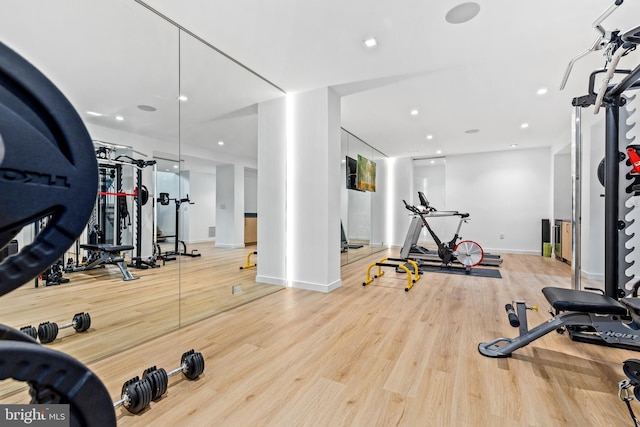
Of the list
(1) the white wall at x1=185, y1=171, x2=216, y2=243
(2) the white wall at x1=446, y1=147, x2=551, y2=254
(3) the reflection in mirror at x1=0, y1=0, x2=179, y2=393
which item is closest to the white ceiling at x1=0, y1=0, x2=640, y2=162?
(3) the reflection in mirror at x1=0, y1=0, x2=179, y2=393

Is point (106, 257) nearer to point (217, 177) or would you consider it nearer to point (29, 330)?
point (29, 330)

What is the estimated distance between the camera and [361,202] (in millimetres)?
6422

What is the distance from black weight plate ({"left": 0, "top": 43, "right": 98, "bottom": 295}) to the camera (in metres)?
0.38

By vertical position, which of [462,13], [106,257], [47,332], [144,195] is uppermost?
[462,13]

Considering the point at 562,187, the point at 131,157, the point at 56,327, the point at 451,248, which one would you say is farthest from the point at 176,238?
the point at 562,187

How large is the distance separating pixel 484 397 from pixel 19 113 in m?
2.18

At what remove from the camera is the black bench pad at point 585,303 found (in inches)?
69.9

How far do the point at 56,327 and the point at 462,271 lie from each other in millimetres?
5460

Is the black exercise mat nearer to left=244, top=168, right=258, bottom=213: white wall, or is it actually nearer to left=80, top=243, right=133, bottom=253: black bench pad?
left=244, top=168, right=258, bottom=213: white wall

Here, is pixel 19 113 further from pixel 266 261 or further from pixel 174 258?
pixel 266 261

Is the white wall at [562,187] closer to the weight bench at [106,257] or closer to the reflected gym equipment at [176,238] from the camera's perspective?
the reflected gym equipment at [176,238]

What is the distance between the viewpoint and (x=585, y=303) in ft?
6.01

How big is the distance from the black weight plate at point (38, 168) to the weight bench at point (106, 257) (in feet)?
7.10

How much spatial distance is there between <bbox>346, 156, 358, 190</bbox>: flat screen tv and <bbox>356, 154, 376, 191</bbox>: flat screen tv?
166 mm
